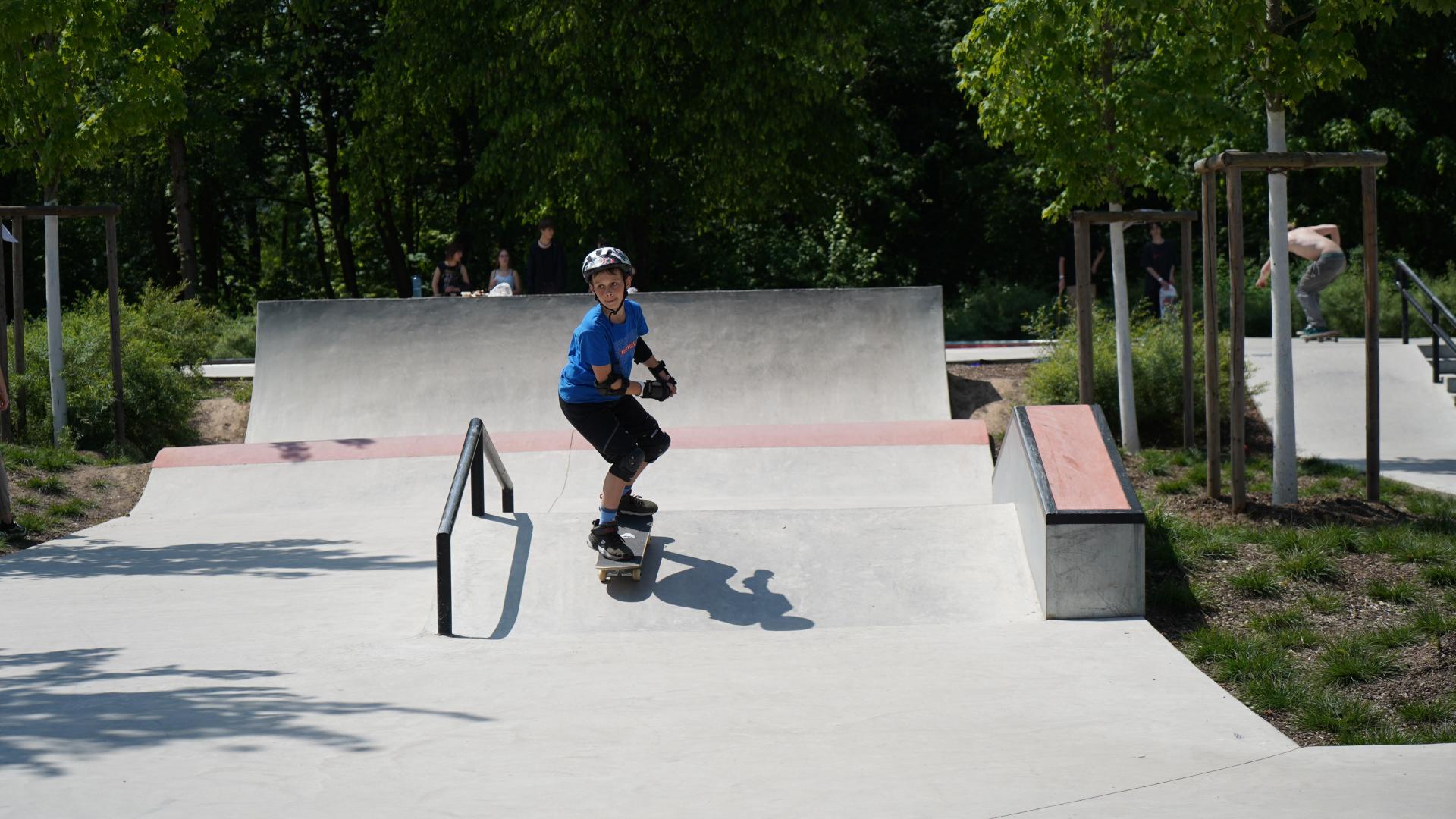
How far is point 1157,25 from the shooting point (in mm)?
9344

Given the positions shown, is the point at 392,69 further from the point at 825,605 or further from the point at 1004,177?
the point at 825,605

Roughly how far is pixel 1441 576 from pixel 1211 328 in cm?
226

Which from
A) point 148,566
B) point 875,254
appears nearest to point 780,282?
point 875,254

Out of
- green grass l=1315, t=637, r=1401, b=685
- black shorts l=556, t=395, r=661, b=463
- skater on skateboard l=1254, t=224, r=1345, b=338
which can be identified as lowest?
green grass l=1315, t=637, r=1401, b=685

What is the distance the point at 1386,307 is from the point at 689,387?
1114cm

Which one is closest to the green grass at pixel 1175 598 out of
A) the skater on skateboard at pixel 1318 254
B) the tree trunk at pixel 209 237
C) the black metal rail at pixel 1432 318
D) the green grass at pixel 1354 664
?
the green grass at pixel 1354 664

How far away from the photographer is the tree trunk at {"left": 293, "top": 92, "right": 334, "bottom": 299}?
31016 millimetres

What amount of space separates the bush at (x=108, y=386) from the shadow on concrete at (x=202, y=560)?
12.8 ft

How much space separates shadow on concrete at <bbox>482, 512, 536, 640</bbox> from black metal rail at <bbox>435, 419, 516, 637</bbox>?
0.67ft

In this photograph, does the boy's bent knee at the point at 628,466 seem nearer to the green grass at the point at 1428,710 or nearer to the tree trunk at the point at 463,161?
the green grass at the point at 1428,710

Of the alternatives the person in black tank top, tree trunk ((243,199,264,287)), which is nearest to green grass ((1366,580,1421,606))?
the person in black tank top

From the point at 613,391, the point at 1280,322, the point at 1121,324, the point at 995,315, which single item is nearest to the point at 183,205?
the point at 995,315

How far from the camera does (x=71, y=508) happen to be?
1016cm

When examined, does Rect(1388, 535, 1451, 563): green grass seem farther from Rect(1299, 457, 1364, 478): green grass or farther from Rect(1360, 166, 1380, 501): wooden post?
Rect(1299, 457, 1364, 478): green grass
